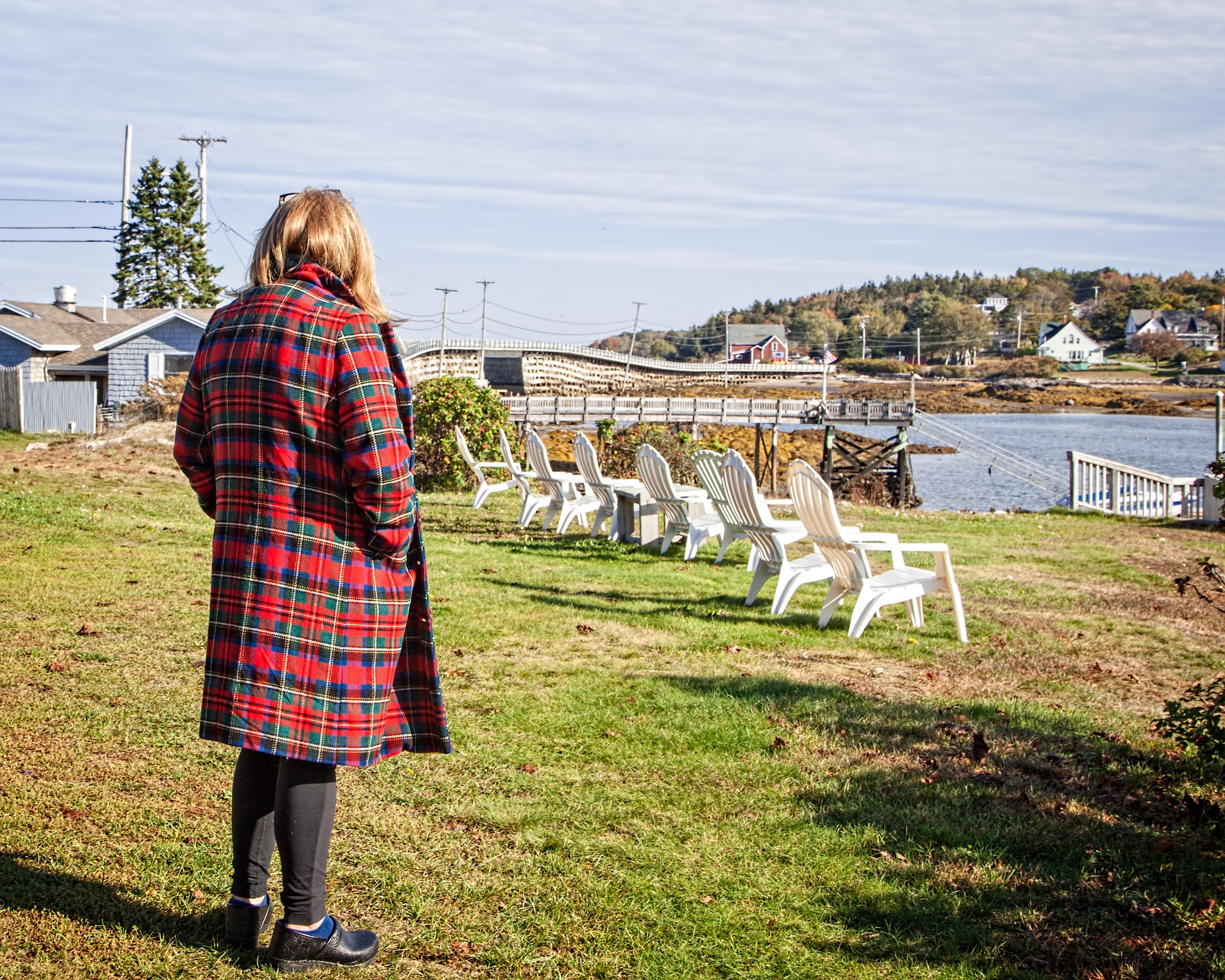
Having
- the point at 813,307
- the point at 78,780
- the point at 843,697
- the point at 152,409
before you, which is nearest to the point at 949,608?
the point at 843,697

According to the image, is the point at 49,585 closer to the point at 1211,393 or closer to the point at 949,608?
the point at 949,608

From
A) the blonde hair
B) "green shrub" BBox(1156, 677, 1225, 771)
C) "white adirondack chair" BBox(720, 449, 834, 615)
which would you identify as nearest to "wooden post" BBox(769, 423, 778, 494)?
"white adirondack chair" BBox(720, 449, 834, 615)

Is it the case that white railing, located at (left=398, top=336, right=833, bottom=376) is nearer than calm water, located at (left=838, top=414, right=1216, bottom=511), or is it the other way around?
calm water, located at (left=838, top=414, right=1216, bottom=511)

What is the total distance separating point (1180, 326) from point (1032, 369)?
1376 inches

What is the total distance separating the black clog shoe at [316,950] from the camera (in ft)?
8.99

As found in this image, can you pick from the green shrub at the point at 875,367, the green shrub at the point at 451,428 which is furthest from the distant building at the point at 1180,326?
the green shrub at the point at 451,428

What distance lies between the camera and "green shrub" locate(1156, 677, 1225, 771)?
3938 mm

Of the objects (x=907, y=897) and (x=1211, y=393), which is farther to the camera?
(x=1211, y=393)

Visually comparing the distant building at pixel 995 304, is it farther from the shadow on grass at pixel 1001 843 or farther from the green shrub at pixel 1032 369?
the shadow on grass at pixel 1001 843

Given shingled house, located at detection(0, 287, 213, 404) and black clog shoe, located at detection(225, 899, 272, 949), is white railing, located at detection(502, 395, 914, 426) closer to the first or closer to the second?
shingled house, located at detection(0, 287, 213, 404)

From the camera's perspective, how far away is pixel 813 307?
18862cm

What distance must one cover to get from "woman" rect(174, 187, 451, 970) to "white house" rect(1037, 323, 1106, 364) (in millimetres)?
154882

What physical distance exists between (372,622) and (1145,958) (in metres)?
2.34

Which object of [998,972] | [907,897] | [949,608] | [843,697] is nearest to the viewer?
[998,972]
